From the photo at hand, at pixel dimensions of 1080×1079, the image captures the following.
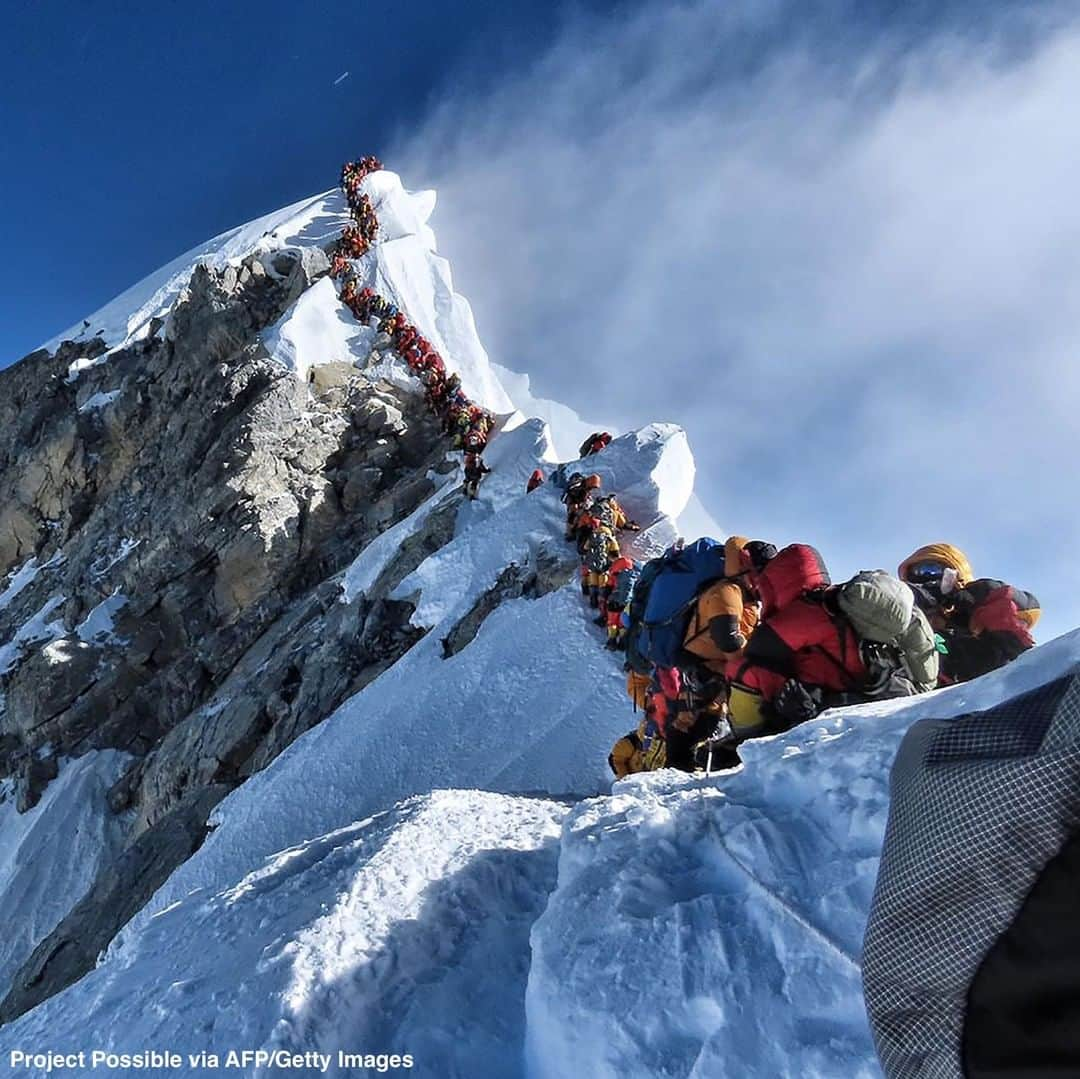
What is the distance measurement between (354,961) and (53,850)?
60.3 ft

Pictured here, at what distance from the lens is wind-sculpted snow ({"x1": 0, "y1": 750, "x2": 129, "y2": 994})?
15.2 meters

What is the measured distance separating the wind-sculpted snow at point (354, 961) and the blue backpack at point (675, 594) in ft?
6.32

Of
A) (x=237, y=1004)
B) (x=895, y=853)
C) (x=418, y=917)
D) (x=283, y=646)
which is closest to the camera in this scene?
(x=895, y=853)

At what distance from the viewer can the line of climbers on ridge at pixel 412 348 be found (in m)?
19.0

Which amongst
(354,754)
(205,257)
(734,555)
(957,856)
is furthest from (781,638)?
(205,257)

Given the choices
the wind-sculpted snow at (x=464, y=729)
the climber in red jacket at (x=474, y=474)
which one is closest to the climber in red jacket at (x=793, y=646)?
the wind-sculpted snow at (x=464, y=729)

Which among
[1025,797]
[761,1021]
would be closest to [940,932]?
[1025,797]

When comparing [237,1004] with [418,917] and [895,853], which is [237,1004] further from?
[895,853]

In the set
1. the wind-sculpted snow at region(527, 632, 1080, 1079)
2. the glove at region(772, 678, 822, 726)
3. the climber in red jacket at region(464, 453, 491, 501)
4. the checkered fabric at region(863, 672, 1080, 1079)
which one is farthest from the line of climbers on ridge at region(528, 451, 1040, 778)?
the climber in red jacket at region(464, 453, 491, 501)

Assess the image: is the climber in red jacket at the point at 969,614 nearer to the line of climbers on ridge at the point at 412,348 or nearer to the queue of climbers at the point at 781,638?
the queue of climbers at the point at 781,638

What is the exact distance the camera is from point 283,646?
53.5 feet

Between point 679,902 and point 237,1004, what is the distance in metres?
2.15

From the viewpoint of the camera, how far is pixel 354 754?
9.33 m

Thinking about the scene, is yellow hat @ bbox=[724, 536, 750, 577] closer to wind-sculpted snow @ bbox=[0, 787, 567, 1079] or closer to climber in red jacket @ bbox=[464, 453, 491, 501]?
wind-sculpted snow @ bbox=[0, 787, 567, 1079]
